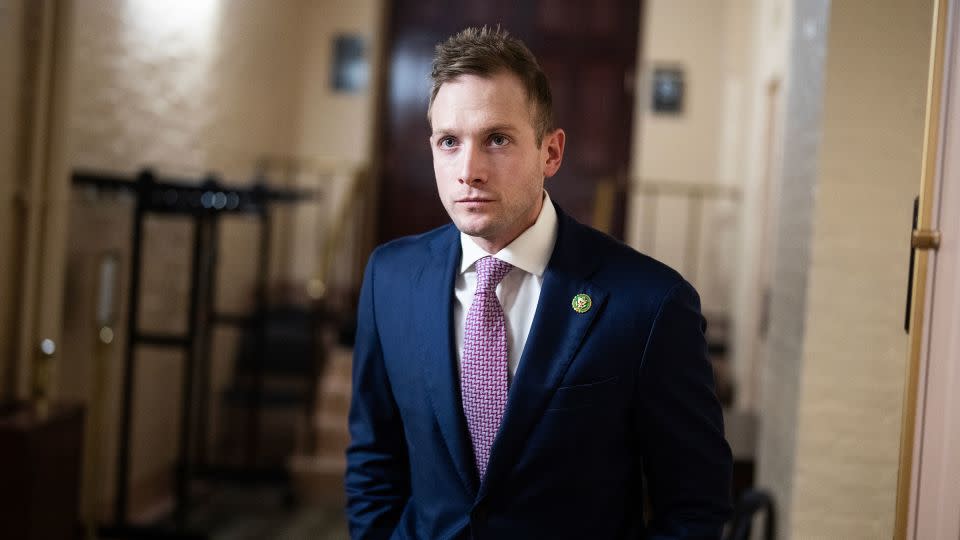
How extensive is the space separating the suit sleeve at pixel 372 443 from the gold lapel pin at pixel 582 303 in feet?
1.20

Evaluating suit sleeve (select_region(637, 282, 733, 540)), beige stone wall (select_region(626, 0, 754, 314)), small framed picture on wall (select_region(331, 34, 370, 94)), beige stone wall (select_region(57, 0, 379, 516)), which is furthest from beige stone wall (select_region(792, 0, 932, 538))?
small framed picture on wall (select_region(331, 34, 370, 94))

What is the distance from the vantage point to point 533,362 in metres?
1.41


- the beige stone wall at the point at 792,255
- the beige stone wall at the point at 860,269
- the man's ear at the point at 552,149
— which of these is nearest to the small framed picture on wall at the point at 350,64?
the beige stone wall at the point at 792,255

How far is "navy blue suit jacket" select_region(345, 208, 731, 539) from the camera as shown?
4.59ft

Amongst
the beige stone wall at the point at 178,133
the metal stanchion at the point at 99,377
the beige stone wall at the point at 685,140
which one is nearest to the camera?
the metal stanchion at the point at 99,377

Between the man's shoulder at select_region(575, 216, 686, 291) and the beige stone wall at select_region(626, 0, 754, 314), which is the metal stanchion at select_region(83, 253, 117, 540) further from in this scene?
the beige stone wall at select_region(626, 0, 754, 314)

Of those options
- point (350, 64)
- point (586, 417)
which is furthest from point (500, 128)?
point (350, 64)

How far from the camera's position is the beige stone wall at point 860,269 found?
285 cm

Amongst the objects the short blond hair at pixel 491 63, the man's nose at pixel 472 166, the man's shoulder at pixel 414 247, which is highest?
the short blond hair at pixel 491 63

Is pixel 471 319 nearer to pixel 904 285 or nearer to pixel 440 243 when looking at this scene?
pixel 440 243

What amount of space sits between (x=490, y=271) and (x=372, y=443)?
375 millimetres

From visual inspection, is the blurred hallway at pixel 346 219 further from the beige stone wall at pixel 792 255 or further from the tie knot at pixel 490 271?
the tie knot at pixel 490 271

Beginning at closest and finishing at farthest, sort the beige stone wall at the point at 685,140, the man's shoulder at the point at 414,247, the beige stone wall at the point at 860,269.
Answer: the man's shoulder at the point at 414,247, the beige stone wall at the point at 860,269, the beige stone wall at the point at 685,140

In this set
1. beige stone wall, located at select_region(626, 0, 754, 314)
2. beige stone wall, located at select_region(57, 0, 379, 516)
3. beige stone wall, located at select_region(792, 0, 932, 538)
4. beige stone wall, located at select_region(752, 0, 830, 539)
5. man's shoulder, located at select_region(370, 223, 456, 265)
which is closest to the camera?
man's shoulder, located at select_region(370, 223, 456, 265)
